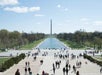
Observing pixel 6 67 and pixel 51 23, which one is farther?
pixel 51 23

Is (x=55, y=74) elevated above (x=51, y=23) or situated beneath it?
situated beneath

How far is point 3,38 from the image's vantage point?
107438 millimetres

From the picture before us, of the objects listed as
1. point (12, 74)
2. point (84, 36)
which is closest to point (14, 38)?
point (84, 36)

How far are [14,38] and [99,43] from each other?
38557 mm

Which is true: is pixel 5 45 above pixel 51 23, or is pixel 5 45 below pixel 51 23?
below

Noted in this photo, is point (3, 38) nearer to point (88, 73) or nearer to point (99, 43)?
point (99, 43)

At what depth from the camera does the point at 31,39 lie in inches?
5792

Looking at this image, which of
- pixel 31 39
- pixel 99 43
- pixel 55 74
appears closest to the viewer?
pixel 55 74

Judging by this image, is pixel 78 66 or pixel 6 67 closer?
pixel 6 67

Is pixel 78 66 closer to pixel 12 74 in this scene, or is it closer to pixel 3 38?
pixel 12 74

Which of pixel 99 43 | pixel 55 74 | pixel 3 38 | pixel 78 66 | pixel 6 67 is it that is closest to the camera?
pixel 55 74

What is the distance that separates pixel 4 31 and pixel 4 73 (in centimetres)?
8301

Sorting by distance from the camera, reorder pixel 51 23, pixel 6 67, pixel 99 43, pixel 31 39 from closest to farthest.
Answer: pixel 6 67 < pixel 99 43 < pixel 51 23 < pixel 31 39

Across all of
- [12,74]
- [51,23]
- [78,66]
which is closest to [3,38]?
[51,23]
